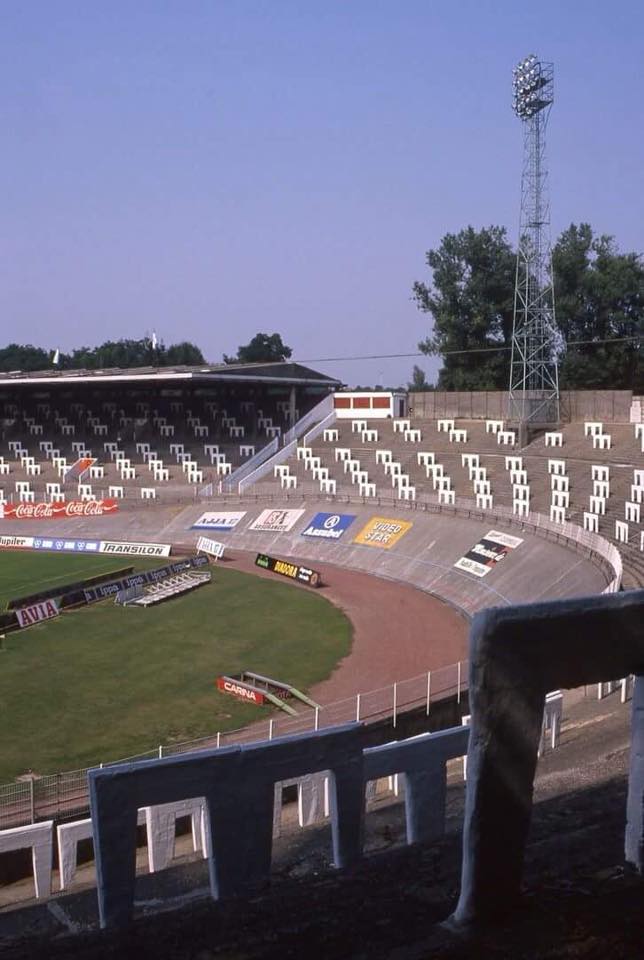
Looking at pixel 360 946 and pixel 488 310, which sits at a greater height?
pixel 488 310

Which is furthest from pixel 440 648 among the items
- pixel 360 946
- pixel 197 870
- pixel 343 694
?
pixel 360 946

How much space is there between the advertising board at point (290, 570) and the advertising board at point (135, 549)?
575 cm

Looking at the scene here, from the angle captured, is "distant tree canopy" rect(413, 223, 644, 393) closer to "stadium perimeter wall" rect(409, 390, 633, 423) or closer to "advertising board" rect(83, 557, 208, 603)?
"stadium perimeter wall" rect(409, 390, 633, 423)

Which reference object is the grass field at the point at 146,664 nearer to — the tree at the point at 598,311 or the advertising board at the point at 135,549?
the advertising board at the point at 135,549

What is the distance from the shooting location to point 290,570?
41406 millimetres

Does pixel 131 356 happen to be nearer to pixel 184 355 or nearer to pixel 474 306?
pixel 184 355

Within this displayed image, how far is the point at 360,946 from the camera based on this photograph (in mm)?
5965

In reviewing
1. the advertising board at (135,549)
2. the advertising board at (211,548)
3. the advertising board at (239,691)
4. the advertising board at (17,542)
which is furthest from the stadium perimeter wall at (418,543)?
the advertising board at (239,691)

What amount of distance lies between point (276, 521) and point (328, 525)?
3.64 metres

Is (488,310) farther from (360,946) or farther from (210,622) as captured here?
(360,946)

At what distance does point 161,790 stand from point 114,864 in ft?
2.40

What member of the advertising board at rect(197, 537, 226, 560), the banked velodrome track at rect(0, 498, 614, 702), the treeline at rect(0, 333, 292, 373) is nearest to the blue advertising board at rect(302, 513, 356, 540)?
the banked velodrome track at rect(0, 498, 614, 702)

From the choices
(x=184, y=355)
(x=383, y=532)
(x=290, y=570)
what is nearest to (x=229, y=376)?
(x=383, y=532)

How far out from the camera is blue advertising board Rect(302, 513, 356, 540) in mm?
47531
